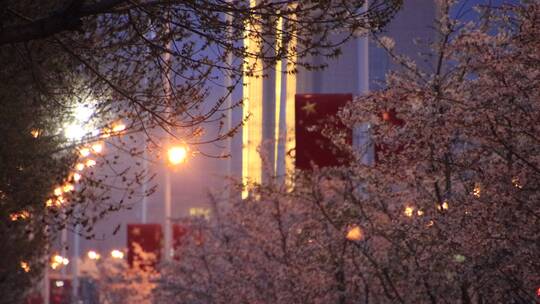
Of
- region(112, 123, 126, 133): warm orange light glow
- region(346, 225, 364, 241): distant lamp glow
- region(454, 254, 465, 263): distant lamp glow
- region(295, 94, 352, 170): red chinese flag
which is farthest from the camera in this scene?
region(295, 94, 352, 170): red chinese flag

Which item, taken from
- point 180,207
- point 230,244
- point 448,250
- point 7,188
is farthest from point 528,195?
point 180,207

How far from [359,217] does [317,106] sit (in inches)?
106

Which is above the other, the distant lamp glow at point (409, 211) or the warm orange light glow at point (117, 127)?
the warm orange light glow at point (117, 127)

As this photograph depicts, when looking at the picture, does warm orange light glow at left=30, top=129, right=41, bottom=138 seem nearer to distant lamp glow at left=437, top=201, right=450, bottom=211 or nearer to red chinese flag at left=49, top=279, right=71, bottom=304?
distant lamp glow at left=437, top=201, right=450, bottom=211

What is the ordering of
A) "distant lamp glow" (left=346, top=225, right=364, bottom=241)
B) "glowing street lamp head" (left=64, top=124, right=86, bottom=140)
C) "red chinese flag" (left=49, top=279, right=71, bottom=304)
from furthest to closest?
1. "red chinese flag" (left=49, top=279, right=71, bottom=304)
2. "glowing street lamp head" (left=64, top=124, right=86, bottom=140)
3. "distant lamp glow" (left=346, top=225, right=364, bottom=241)

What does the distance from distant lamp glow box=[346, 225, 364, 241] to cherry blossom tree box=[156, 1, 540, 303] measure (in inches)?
0.9

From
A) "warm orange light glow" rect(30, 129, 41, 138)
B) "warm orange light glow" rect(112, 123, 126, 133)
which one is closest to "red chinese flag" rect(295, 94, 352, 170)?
"warm orange light glow" rect(112, 123, 126, 133)

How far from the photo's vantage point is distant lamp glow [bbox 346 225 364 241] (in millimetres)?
15110

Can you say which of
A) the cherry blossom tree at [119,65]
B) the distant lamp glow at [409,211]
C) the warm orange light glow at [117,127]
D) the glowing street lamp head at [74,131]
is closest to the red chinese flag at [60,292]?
the cherry blossom tree at [119,65]

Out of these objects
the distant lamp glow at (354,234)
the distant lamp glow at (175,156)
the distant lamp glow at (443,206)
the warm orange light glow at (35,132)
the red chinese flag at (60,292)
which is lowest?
the red chinese flag at (60,292)

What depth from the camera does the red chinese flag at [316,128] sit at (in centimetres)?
1688

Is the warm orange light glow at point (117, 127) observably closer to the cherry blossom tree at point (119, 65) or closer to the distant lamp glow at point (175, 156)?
the cherry blossom tree at point (119, 65)

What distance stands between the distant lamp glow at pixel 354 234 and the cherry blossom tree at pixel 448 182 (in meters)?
0.02

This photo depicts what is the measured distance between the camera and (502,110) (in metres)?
10.2
